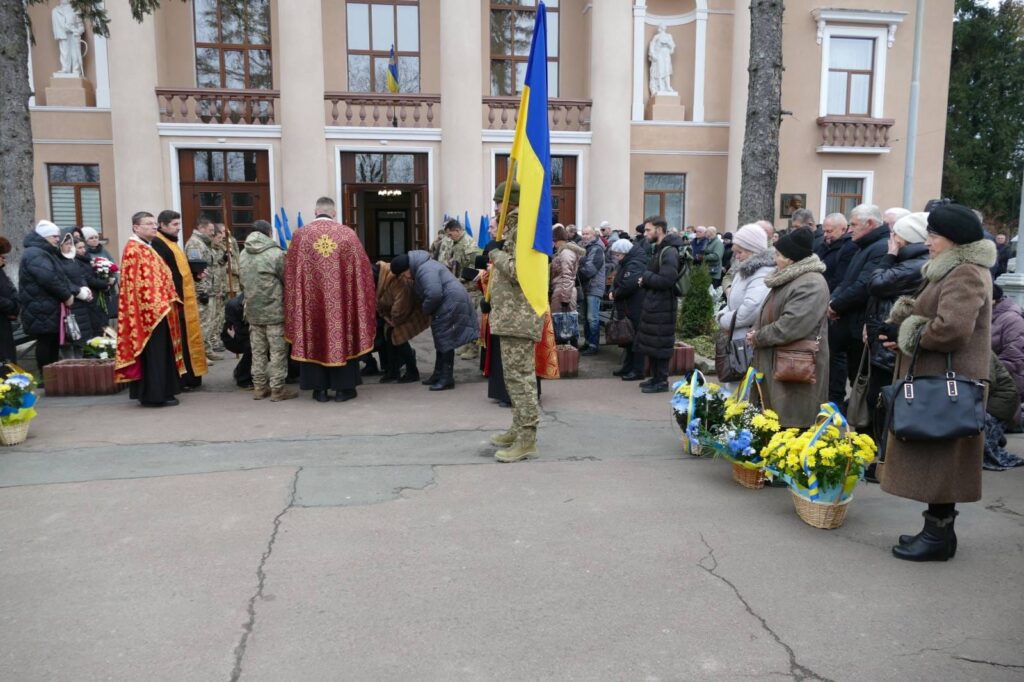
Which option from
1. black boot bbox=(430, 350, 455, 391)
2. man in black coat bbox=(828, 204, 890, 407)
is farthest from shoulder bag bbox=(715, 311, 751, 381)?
black boot bbox=(430, 350, 455, 391)

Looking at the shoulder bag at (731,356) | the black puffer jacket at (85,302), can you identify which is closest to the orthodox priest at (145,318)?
the black puffer jacket at (85,302)

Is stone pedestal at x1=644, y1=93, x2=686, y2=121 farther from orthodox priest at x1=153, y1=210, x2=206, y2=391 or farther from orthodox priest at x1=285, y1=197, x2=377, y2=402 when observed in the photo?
orthodox priest at x1=153, y1=210, x2=206, y2=391

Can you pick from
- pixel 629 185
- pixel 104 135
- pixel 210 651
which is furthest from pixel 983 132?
pixel 210 651

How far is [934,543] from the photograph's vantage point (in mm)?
4230

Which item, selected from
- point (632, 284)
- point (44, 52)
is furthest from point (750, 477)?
point (44, 52)

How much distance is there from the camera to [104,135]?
18016 millimetres

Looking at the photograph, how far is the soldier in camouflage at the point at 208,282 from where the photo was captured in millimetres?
10758

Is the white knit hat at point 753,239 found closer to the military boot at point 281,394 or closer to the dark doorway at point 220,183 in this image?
the military boot at point 281,394

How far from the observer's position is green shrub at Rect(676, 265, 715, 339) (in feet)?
38.4

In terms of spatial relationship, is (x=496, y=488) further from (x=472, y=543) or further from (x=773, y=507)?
(x=773, y=507)

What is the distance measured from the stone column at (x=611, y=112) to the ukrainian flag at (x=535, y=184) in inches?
520

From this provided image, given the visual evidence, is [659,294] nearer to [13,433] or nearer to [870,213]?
[870,213]

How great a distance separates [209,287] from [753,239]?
25.5 ft

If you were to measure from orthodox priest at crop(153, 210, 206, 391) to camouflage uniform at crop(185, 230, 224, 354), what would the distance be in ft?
7.73
